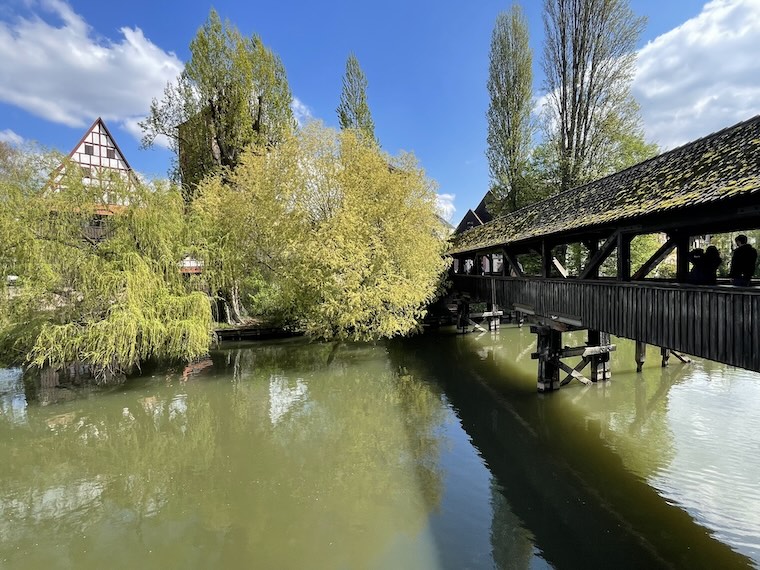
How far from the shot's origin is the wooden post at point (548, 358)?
33.0ft

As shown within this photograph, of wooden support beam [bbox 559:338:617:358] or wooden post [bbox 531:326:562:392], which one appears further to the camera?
wooden support beam [bbox 559:338:617:358]

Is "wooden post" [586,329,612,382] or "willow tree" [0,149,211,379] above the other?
"willow tree" [0,149,211,379]

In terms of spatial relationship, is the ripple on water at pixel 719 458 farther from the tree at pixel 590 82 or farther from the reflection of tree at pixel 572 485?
the tree at pixel 590 82

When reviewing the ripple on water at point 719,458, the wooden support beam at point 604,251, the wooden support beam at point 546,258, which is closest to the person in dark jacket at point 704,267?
the wooden support beam at point 604,251

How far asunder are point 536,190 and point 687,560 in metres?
21.1

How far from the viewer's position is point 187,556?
479 cm

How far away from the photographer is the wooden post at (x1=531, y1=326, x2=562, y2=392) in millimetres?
10062

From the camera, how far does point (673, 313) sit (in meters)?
5.92

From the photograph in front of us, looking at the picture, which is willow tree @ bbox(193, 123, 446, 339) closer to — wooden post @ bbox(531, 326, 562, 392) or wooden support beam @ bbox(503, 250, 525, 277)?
wooden support beam @ bbox(503, 250, 525, 277)

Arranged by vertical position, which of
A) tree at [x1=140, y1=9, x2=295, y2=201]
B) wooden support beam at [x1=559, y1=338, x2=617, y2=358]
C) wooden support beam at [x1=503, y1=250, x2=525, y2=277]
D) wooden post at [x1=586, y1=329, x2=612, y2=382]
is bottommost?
wooden post at [x1=586, y1=329, x2=612, y2=382]

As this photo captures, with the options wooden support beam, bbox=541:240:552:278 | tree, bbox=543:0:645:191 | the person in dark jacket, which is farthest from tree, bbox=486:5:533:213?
the person in dark jacket

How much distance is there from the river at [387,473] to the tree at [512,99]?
1553 centimetres

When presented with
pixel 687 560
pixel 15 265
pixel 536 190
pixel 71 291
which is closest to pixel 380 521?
pixel 687 560

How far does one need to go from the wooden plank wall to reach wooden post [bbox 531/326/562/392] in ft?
1.71
